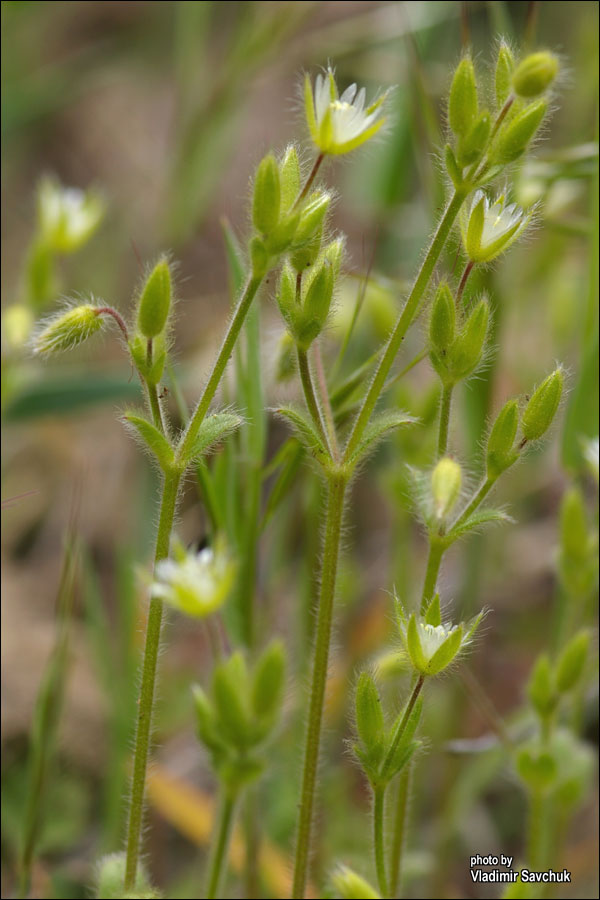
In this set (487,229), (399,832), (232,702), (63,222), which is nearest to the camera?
(232,702)

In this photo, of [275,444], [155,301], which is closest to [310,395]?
[155,301]

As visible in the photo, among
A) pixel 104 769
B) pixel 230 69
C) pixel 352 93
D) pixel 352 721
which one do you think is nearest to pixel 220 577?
pixel 352 721

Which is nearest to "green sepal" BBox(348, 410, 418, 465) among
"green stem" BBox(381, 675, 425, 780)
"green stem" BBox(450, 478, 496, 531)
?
"green stem" BBox(450, 478, 496, 531)

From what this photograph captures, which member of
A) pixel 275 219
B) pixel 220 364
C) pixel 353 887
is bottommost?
pixel 353 887

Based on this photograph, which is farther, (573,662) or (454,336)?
(573,662)

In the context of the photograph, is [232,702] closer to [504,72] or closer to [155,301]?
[155,301]

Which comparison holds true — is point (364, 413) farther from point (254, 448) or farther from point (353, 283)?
point (353, 283)
